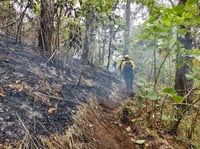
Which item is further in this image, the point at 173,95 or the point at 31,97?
the point at 31,97

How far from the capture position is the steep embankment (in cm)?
265

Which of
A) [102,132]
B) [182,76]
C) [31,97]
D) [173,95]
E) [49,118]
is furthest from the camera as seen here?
[182,76]

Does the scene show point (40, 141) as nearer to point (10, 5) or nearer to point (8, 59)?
point (8, 59)

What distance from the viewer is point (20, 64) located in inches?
167

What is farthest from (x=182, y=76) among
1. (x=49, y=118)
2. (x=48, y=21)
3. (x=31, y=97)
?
(x=48, y=21)

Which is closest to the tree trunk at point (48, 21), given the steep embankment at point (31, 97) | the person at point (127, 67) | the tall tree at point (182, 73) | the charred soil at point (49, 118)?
the steep embankment at point (31, 97)

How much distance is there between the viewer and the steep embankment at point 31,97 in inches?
104

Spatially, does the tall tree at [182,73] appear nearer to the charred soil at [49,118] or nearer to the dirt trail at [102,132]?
the charred soil at [49,118]

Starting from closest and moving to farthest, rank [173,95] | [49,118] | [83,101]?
1. [173,95]
2. [49,118]
3. [83,101]

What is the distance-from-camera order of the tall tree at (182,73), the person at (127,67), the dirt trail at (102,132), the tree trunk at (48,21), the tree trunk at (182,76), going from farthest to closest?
the person at (127,67) < the tree trunk at (48,21) < the tree trunk at (182,76) < the tall tree at (182,73) < the dirt trail at (102,132)

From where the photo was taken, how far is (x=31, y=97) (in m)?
3.33

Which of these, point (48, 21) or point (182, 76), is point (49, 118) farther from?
point (48, 21)

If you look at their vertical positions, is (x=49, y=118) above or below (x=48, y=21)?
below

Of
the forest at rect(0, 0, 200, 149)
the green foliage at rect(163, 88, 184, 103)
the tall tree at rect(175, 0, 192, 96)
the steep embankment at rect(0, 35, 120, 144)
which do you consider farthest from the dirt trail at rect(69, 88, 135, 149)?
the tall tree at rect(175, 0, 192, 96)
